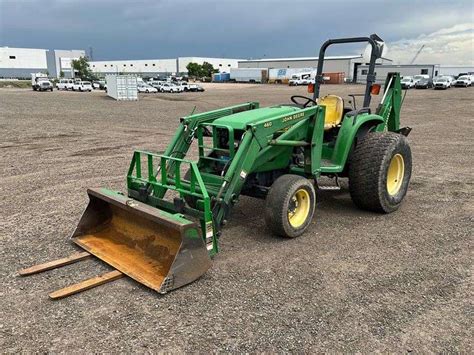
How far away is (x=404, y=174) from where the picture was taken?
6.49 meters

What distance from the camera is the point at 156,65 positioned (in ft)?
462

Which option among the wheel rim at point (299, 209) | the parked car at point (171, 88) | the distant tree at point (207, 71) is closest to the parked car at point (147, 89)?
the parked car at point (171, 88)

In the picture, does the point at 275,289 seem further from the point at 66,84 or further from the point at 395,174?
the point at 66,84

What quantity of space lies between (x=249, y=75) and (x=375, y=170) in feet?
266

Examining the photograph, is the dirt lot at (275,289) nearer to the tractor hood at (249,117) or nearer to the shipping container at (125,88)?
the tractor hood at (249,117)

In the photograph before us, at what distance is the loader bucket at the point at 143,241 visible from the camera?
3.93 m

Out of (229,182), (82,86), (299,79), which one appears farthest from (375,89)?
(299,79)

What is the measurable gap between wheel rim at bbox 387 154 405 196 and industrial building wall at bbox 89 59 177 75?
445ft

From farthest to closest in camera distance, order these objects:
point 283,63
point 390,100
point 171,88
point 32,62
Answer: point 32,62
point 283,63
point 171,88
point 390,100

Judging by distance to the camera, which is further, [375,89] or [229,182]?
[375,89]

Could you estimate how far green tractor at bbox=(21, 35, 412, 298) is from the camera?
4191 mm

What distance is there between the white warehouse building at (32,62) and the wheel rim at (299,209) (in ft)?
422

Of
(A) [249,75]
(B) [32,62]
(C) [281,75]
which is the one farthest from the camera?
(B) [32,62]

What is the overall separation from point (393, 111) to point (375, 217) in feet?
7.06
